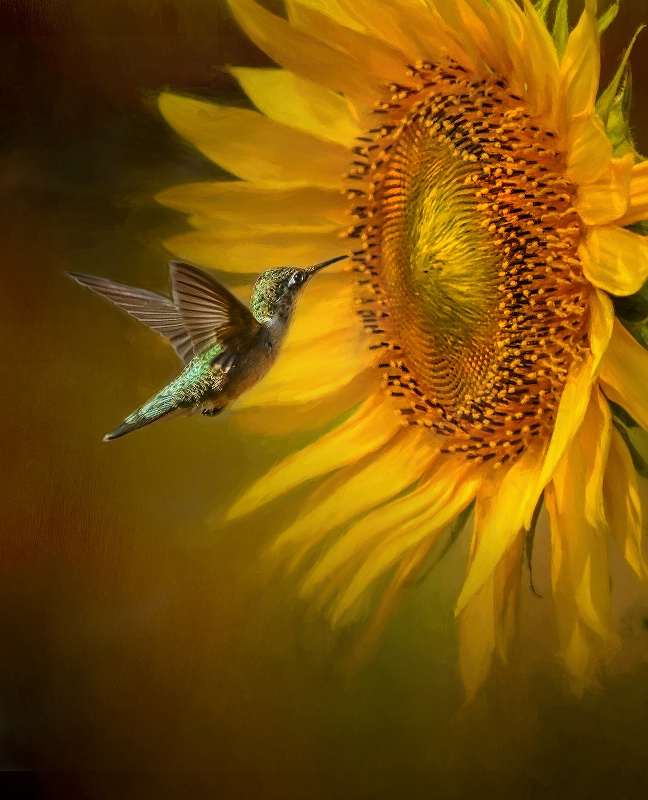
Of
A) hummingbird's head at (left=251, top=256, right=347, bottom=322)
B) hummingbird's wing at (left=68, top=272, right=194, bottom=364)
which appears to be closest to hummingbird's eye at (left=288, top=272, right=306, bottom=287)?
hummingbird's head at (left=251, top=256, right=347, bottom=322)

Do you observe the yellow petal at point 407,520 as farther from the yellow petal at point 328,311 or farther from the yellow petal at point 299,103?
the yellow petal at point 299,103

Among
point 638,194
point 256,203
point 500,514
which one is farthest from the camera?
point 256,203

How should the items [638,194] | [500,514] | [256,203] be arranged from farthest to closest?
1. [256,203]
2. [500,514]
3. [638,194]

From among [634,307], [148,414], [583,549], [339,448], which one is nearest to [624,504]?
[583,549]

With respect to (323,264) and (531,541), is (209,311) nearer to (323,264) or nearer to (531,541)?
(323,264)

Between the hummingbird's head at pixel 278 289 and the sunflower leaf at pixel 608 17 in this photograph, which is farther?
the hummingbird's head at pixel 278 289

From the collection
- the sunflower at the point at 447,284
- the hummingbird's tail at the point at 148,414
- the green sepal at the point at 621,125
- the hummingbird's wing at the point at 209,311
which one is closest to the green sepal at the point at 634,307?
the sunflower at the point at 447,284

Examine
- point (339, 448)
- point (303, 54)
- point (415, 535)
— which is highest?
point (303, 54)
